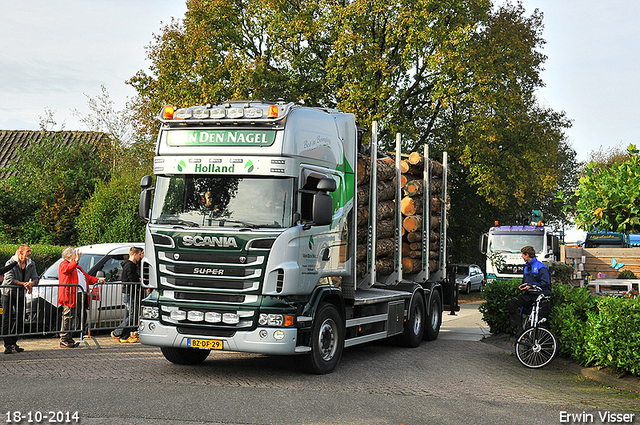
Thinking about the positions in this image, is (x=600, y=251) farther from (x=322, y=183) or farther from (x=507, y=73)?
(x=322, y=183)

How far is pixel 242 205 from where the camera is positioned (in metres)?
8.95

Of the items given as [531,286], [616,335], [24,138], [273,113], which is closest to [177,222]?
[273,113]

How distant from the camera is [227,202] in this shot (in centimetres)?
902

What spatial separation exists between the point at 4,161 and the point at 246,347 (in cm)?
2816

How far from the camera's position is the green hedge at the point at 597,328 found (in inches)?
365

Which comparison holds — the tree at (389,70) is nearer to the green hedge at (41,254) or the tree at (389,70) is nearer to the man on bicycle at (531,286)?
the green hedge at (41,254)

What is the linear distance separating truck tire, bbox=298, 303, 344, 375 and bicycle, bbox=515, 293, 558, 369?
3051 millimetres

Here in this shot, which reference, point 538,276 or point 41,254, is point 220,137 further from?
point 41,254

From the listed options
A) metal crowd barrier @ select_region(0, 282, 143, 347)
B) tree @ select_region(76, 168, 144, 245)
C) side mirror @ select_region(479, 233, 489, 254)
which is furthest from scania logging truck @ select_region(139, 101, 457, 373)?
side mirror @ select_region(479, 233, 489, 254)

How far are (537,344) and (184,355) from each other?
547 centimetres

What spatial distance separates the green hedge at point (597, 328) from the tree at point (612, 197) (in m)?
1.14

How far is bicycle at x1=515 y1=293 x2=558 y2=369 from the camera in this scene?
10.6m

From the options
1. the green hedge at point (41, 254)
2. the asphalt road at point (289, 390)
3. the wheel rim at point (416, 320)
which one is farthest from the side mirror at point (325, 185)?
the green hedge at point (41, 254)

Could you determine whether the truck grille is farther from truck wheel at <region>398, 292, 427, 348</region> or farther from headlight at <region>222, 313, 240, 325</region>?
headlight at <region>222, 313, 240, 325</region>
